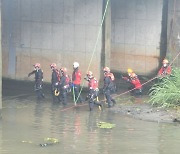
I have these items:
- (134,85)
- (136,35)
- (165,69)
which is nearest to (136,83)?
(134,85)

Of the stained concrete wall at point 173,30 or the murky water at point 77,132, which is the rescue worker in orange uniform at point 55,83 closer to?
the murky water at point 77,132

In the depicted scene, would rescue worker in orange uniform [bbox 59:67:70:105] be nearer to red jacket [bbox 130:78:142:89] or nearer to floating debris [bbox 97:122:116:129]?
red jacket [bbox 130:78:142:89]

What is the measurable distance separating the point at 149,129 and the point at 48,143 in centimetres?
352

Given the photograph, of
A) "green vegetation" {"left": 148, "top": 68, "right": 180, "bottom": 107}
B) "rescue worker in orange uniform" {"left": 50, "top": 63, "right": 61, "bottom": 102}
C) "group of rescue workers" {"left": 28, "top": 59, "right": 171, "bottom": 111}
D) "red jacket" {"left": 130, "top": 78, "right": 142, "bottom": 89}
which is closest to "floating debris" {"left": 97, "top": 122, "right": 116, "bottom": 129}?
"group of rescue workers" {"left": 28, "top": 59, "right": 171, "bottom": 111}

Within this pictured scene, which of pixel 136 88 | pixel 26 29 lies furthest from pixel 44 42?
pixel 136 88

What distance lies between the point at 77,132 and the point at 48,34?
9.52m

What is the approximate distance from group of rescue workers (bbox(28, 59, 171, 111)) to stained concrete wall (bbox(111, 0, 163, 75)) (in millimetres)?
2456

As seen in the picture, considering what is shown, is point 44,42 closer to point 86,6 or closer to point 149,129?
point 86,6

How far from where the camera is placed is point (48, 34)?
86.8 ft

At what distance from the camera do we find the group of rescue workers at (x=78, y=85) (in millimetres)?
21422

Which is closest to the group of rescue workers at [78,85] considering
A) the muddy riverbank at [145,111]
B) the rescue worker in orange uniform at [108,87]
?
the rescue worker in orange uniform at [108,87]

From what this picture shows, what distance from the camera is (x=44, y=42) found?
26.5 m

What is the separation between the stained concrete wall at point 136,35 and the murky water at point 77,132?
5.90m

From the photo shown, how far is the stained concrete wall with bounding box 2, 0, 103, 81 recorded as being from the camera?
2558 centimetres
